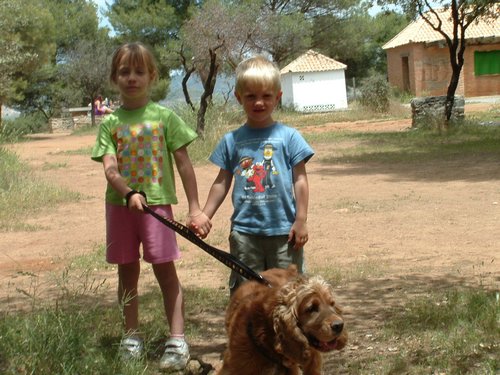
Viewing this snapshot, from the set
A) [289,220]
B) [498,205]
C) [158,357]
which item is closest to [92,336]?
[158,357]

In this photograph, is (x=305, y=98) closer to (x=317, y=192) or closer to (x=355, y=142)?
(x=355, y=142)

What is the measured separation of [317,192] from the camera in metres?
12.3

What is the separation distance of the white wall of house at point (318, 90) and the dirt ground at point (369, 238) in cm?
3107

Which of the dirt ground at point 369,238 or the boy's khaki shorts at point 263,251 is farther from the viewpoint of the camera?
the dirt ground at point 369,238

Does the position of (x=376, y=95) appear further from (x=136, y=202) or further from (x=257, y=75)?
(x=136, y=202)

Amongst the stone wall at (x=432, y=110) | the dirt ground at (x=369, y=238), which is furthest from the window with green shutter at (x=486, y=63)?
the dirt ground at (x=369, y=238)

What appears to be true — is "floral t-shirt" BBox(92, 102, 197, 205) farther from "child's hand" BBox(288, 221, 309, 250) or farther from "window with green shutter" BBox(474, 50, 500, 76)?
"window with green shutter" BBox(474, 50, 500, 76)

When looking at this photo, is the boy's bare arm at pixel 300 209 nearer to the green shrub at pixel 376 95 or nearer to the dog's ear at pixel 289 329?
the dog's ear at pixel 289 329

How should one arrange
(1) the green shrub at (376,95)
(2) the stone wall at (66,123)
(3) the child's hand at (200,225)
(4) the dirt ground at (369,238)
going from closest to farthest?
(3) the child's hand at (200,225) < (4) the dirt ground at (369,238) < (1) the green shrub at (376,95) < (2) the stone wall at (66,123)

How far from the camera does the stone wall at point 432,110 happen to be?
22.2m

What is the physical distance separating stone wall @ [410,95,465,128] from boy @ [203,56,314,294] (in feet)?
61.3

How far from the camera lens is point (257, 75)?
3934 millimetres

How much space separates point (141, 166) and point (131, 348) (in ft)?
3.06

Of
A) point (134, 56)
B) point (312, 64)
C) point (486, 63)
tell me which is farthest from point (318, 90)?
point (134, 56)
